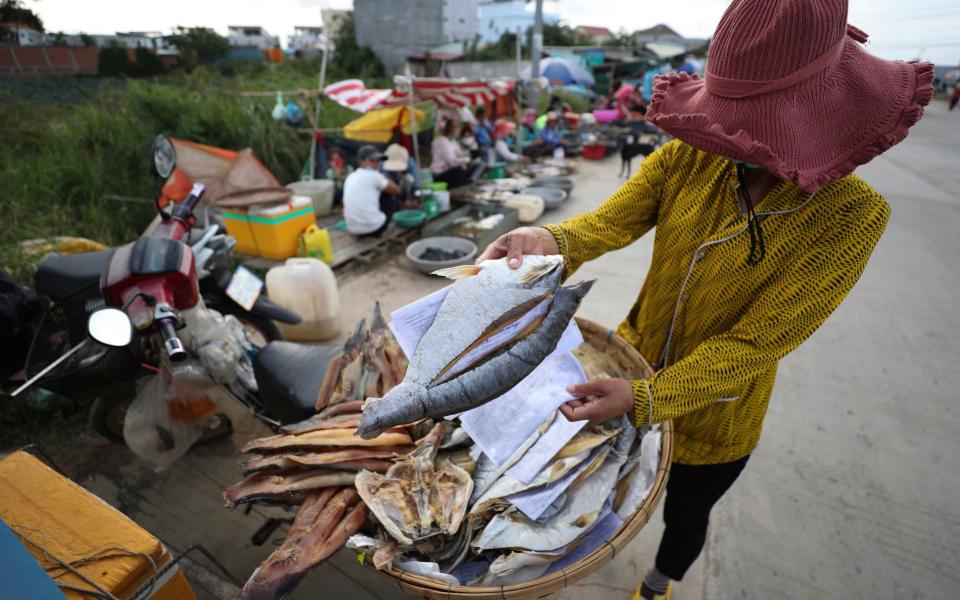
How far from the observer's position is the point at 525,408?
1418mm

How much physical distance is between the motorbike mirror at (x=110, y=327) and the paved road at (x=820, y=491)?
1117 mm

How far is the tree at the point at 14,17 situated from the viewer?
4.51 metres

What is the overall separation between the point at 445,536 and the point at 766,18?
144 cm

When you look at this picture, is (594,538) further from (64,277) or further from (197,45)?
(197,45)

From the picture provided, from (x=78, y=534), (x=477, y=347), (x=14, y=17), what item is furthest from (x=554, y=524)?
(x=14, y=17)

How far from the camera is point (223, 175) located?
4.82 metres

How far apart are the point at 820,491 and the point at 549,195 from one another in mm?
5167

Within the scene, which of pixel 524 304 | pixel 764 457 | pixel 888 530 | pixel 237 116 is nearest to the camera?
pixel 524 304

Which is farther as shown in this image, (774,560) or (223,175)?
(223,175)

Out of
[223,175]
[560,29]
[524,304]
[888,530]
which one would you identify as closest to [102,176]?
[223,175]

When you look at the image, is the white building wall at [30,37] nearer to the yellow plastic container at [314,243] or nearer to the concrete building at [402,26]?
the yellow plastic container at [314,243]

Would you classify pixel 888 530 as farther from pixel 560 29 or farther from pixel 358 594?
pixel 560 29

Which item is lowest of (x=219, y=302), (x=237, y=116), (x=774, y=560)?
(x=774, y=560)

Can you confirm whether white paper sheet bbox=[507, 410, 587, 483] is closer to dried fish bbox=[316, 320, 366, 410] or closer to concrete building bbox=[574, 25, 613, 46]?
dried fish bbox=[316, 320, 366, 410]
